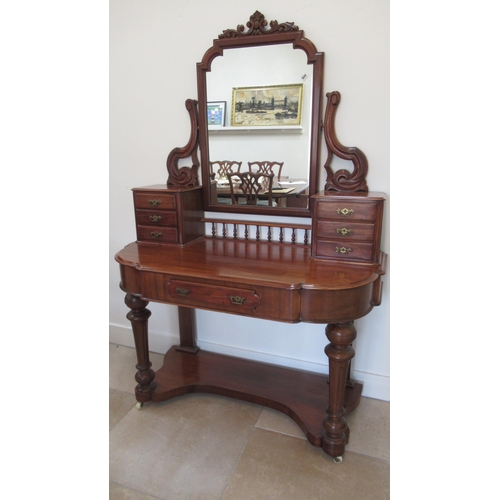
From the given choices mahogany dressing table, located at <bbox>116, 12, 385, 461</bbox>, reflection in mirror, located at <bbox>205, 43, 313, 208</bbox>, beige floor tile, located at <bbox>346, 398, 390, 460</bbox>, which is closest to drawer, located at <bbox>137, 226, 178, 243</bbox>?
mahogany dressing table, located at <bbox>116, 12, 385, 461</bbox>

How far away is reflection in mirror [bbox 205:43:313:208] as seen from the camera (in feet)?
5.05

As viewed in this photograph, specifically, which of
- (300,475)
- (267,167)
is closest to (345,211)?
(267,167)

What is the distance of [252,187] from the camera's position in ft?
5.63

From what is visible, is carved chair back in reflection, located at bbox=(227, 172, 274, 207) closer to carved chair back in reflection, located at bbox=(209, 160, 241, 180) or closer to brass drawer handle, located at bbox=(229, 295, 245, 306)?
carved chair back in reflection, located at bbox=(209, 160, 241, 180)

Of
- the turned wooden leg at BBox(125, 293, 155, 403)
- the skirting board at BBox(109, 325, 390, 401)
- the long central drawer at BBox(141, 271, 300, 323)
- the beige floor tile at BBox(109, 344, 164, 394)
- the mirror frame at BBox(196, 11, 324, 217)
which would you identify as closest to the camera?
the long central drawer at BBox(141, 271, 300, 323)

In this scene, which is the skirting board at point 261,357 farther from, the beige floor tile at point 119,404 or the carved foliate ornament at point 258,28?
the carved foliate ornament at point 258,28

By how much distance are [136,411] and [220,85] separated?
1649 mm

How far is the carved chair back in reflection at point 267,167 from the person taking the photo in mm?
1641

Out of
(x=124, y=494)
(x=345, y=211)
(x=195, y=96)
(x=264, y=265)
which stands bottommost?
(x=124, y=494)

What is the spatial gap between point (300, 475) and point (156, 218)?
49.7 inches

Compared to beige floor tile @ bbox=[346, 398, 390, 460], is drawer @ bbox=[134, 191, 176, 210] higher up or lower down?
higher up

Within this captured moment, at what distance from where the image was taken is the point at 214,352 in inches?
81.4

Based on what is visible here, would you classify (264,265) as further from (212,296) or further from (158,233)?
(158,233)

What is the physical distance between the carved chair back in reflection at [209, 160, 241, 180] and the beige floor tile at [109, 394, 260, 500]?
116 centimetres
